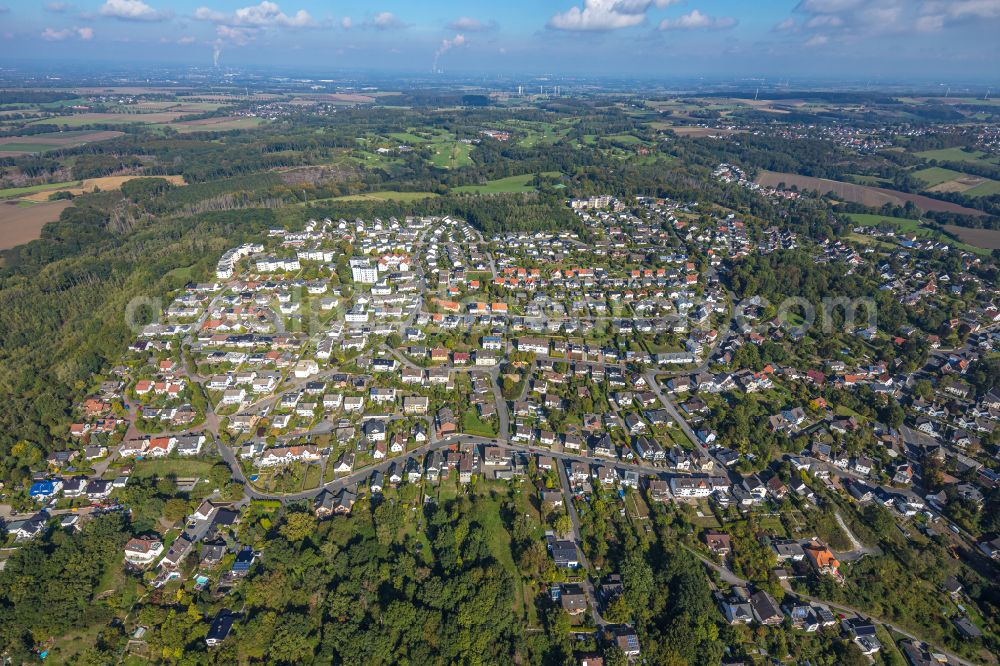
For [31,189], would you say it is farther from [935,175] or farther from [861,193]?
[935,175]

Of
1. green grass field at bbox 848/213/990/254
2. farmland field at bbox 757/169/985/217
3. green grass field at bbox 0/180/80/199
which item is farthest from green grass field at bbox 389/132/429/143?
green grass field at bbox 848/213/990/254

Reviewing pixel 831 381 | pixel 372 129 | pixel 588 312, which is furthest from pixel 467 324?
pixel 372 129

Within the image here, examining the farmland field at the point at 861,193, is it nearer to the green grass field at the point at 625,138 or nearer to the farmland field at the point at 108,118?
the green grass field at the point at 625,138

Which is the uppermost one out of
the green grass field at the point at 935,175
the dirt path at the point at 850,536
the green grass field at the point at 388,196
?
the green grass field at the point at 935,175

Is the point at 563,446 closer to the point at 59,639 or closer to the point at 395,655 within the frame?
the point at 395,655

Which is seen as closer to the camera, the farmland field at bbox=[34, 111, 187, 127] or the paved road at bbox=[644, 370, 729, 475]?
the paved road at bbox=[644, 370, 729, 475]

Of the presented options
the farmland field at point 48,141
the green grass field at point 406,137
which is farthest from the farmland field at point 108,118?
the green grass field at point 406,137

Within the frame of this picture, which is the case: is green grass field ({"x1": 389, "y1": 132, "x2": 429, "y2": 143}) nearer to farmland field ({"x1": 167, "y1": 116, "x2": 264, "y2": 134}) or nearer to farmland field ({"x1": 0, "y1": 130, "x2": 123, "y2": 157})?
farmland field ({"x1": 167, "y1": 116, "x2": 264, "y2": 134})

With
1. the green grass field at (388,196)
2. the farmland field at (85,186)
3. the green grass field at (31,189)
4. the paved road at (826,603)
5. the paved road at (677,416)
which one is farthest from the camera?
the green grass field at (388,196)
